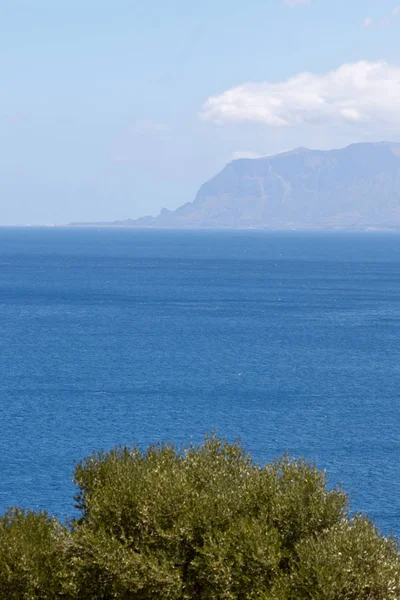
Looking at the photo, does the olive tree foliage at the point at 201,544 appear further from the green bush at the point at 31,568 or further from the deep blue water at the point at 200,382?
the deep blue water at the point at 200,382

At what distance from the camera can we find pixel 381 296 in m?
176

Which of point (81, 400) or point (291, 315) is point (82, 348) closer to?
point (81, 400)

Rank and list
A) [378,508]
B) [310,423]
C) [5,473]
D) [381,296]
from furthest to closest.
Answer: [381,296]
[310,423]
[5,473]
[378,508]

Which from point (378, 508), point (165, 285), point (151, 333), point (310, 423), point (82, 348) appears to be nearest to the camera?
point (378, 508)

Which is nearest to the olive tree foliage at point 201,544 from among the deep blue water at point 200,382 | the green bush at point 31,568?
the green bush at point 31,568

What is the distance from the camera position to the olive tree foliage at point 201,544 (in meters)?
23.3

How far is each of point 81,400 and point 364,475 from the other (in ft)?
107

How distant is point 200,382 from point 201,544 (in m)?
71.3

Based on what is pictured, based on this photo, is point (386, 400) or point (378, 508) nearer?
point (378, 508)

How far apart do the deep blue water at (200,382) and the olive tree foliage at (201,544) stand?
29.5 metres

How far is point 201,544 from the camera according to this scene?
2495 centimetres

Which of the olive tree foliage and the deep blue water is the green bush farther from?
the deep blue water

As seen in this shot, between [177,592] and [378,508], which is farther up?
[177,592]

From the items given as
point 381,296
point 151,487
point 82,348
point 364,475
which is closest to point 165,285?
point 381,296
